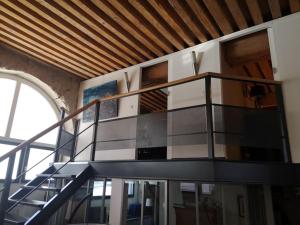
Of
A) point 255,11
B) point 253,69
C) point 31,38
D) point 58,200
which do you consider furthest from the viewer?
point 253,69

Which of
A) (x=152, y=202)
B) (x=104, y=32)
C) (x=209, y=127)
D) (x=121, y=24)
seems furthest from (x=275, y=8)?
(x=152, y=202)

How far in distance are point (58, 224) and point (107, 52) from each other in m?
3.48

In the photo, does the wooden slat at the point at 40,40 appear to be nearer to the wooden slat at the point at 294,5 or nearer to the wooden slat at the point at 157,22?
the wooden slat at the point at 157,22

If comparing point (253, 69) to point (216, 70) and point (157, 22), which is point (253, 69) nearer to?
point (216, 70)

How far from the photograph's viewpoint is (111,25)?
4.14 metres

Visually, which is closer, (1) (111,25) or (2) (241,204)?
(2) (241,204)

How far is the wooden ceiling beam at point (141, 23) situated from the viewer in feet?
12.2

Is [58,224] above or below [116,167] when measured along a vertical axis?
below

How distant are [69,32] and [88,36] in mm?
337

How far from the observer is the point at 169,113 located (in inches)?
129

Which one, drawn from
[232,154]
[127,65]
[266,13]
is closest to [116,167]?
[232,154]

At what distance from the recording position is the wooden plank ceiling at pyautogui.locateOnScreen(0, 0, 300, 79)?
145 inches

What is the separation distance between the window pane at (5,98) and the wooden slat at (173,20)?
342cm

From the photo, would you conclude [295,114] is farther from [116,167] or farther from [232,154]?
[116,167]
